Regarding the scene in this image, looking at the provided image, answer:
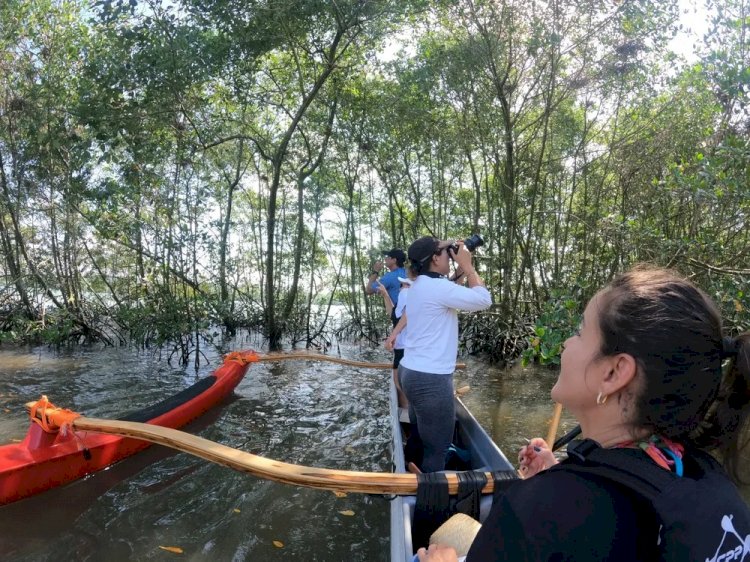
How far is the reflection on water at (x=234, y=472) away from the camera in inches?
125

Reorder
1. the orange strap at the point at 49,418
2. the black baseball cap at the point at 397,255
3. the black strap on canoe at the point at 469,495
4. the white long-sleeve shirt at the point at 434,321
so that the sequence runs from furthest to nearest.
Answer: the black baseball cap at the point at 397,255
the orange strap at the point at 49,418
the white long-sleeve shirt at the point at 434,321
the black strap on canoe at the point at 469,495

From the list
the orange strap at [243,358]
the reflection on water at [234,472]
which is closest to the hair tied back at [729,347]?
the reflection on water at [234,472]

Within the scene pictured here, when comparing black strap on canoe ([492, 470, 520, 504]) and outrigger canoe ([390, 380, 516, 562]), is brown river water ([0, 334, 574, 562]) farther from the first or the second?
black strap on canoe ([492, 470, 520, 504])

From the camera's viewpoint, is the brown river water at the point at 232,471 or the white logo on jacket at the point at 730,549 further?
the brown river water at the point at 232,471

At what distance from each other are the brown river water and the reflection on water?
0.01 m

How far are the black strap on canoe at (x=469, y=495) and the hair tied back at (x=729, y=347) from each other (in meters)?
1.54

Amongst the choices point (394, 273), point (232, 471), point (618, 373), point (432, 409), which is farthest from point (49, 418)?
point (618, 373)

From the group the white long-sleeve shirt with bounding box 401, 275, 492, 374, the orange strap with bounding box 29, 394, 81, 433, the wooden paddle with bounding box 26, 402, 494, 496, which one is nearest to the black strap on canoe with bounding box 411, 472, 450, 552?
the wooden paddle with bounding box 26, 402, 494, 496

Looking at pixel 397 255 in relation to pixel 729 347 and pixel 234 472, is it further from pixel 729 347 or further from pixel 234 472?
pixel 729 347

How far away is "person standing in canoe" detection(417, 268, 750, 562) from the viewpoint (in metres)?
0.67

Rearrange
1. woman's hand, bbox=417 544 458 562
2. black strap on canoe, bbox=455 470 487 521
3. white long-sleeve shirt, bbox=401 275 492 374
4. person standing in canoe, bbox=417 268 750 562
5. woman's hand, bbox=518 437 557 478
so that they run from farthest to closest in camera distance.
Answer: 1. white long-sleeve shirt, bbox=401 275 492 374
2. black strap on canoe, bbox=455 470 487 521
3. woman's hand, bbox=518 437 557 478
4. woman's hand, bbox=417 544 458 562
5. person standing in canoe, bbox=417 268 750 562

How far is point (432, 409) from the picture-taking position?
109 inches

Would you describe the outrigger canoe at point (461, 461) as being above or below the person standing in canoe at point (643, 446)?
below

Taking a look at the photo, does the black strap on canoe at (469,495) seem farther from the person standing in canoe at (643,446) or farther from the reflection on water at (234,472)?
the person standing in canoe at (643,446)
